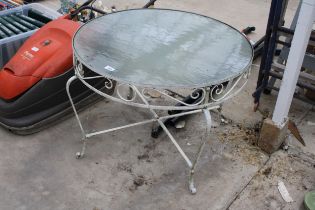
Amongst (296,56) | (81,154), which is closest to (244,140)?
(296,56)

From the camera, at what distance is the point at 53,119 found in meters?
3.09

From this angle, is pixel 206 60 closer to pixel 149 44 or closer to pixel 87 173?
pixel 149 44

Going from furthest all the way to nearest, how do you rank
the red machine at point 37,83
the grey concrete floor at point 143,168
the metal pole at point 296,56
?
the red machine at point 37,83, the grey concrete floor at point 143,168, the metal pole at point 296,56

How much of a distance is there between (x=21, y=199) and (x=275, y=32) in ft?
7.27

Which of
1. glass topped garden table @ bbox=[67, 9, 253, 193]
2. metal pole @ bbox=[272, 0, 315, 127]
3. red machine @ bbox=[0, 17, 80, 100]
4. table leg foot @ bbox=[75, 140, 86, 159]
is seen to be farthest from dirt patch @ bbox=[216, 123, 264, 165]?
red machine @ bbox=[0, 17, 80, 100]

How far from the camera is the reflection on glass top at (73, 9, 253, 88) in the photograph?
2.31 metres

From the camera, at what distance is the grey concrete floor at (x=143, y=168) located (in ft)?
8.45

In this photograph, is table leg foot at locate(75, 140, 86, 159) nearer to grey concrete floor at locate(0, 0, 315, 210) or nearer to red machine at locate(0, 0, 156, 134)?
grey concrete floor at locate(0, 0, 315, 210)

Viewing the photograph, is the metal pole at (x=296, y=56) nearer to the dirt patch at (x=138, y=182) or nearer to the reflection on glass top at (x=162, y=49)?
the reflection on glass top at (x=162, y=49)

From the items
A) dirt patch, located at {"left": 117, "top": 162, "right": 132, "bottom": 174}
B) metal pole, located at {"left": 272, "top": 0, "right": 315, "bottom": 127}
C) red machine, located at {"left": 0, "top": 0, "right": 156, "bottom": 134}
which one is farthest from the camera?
red machine, located at {"left": 0, "top": 0, "right": 156, "bottom": 134}

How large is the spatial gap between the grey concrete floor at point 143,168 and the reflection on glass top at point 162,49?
78cm

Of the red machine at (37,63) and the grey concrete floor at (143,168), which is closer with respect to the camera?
the grey concrete floor at (143,168)

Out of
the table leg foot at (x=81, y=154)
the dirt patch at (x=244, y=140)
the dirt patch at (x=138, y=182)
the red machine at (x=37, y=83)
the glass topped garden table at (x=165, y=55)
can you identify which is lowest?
the dirt patch at (x=244, y=140)

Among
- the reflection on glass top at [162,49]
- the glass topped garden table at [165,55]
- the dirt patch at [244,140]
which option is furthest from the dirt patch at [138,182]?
the reflection on glass top at [162,49]
